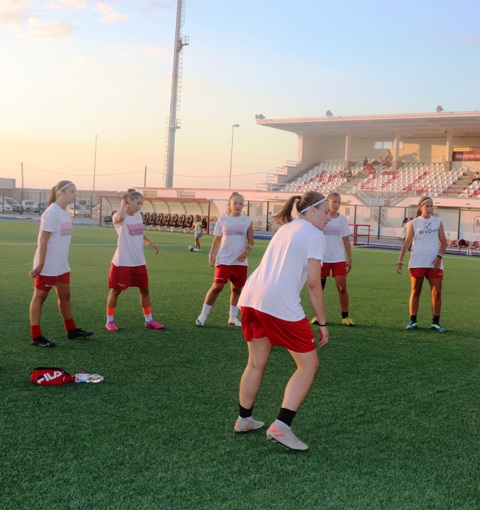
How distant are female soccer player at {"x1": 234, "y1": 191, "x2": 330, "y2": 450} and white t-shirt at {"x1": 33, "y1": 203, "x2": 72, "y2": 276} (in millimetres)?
3322

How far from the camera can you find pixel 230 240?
8.52 metres

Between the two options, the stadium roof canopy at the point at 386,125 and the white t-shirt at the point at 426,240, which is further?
the stadium roof canopy at the point at 386,125

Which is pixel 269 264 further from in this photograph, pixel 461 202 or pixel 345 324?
pixel 461 202

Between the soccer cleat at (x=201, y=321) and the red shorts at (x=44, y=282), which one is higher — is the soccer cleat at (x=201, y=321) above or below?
below

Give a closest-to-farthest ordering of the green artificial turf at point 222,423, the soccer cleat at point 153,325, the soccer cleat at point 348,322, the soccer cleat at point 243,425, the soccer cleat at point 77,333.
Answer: the green artificial turf at point 222,423, the soccer cleat at point 243,425, the soccer cleat at point 77,333, the soccer cleat at point 153,325, the soccer cleat at point 348,322

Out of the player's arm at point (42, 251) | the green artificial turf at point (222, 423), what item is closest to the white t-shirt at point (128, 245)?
the green artificial turf at point (222, 423)

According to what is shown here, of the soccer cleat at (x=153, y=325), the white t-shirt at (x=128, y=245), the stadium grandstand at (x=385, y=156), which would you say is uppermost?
the stadium grandstand at (x=385, y=156)

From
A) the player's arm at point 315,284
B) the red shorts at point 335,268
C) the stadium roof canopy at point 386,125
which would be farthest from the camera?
the stadium roof canopy at point 386,125

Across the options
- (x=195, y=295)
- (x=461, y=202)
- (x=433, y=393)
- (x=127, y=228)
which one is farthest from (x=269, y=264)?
(x=461, y=202)

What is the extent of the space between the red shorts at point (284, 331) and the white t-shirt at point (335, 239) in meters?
4.96

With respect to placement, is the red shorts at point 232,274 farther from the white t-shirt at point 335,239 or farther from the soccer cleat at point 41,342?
the soccer cleat at point 41,342

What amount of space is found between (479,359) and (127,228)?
438cm

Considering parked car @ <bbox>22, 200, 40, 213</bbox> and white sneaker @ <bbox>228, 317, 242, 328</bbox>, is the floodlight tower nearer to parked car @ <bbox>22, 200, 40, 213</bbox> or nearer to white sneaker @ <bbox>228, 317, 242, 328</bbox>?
parked car @ <bbox>22, 200, 40, 213</bbox>

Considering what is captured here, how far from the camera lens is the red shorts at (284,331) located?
426 centimetres
